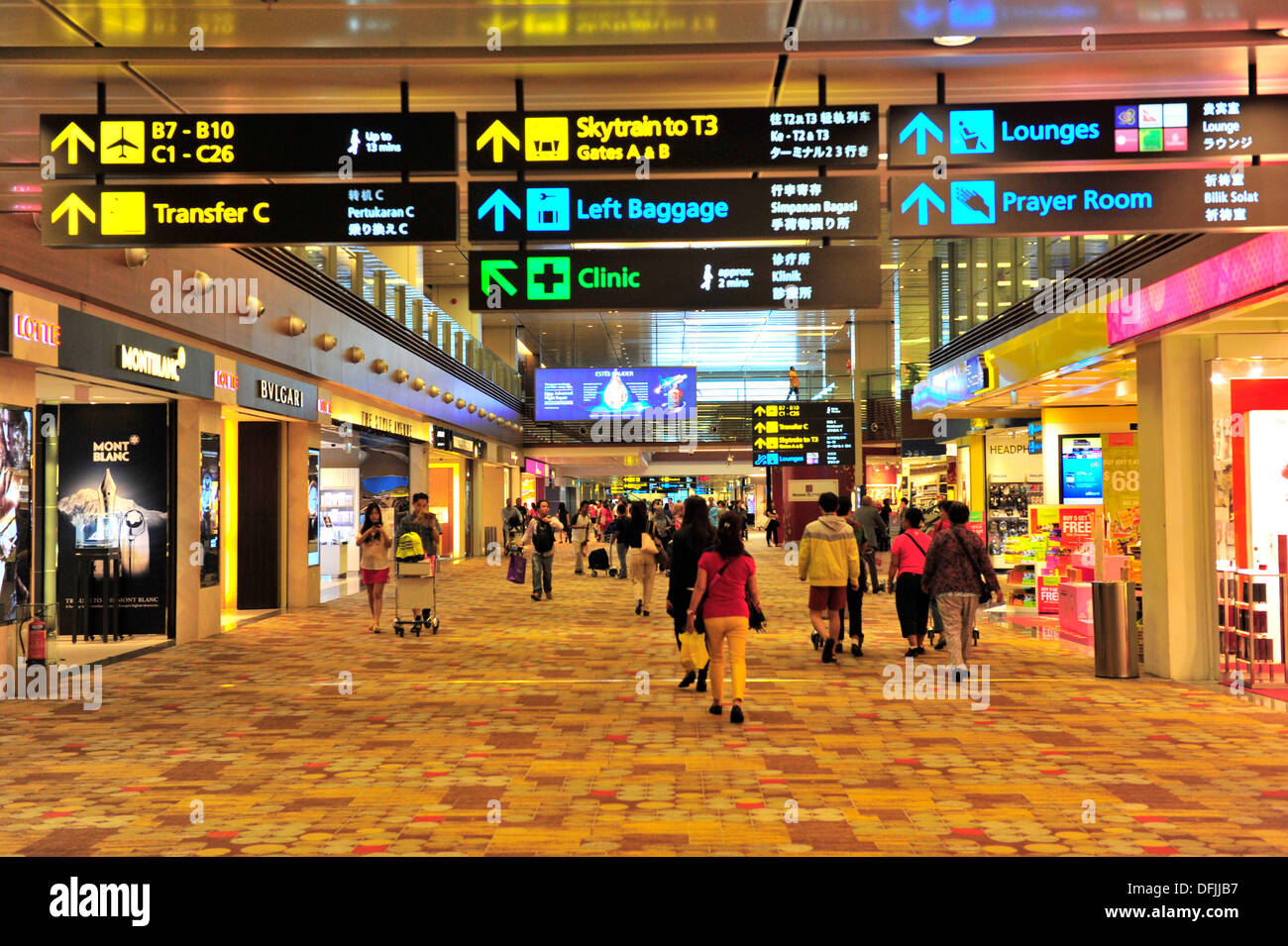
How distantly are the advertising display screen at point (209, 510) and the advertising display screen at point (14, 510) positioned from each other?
3.67 meters

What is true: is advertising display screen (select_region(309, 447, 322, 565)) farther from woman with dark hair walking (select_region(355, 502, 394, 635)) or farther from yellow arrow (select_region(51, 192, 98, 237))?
yellow arrow (select_region(51, 192, 98, 237))

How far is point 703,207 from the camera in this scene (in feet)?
23.6

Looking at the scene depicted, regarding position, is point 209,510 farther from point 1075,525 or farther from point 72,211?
point 1075,525

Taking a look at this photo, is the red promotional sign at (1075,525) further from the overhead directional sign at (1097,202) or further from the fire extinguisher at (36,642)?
the fire extinguisher at (36,642)

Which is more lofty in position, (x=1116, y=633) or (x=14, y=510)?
(x=14, y=510)

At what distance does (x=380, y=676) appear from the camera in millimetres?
10797

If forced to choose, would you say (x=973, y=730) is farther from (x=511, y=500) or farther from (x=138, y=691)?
(x=511, y=500)

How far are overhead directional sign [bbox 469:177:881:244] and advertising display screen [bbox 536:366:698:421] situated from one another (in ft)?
68.5

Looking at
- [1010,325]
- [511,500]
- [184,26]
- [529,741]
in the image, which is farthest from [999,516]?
[511,500]

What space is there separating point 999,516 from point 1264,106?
15.4m
